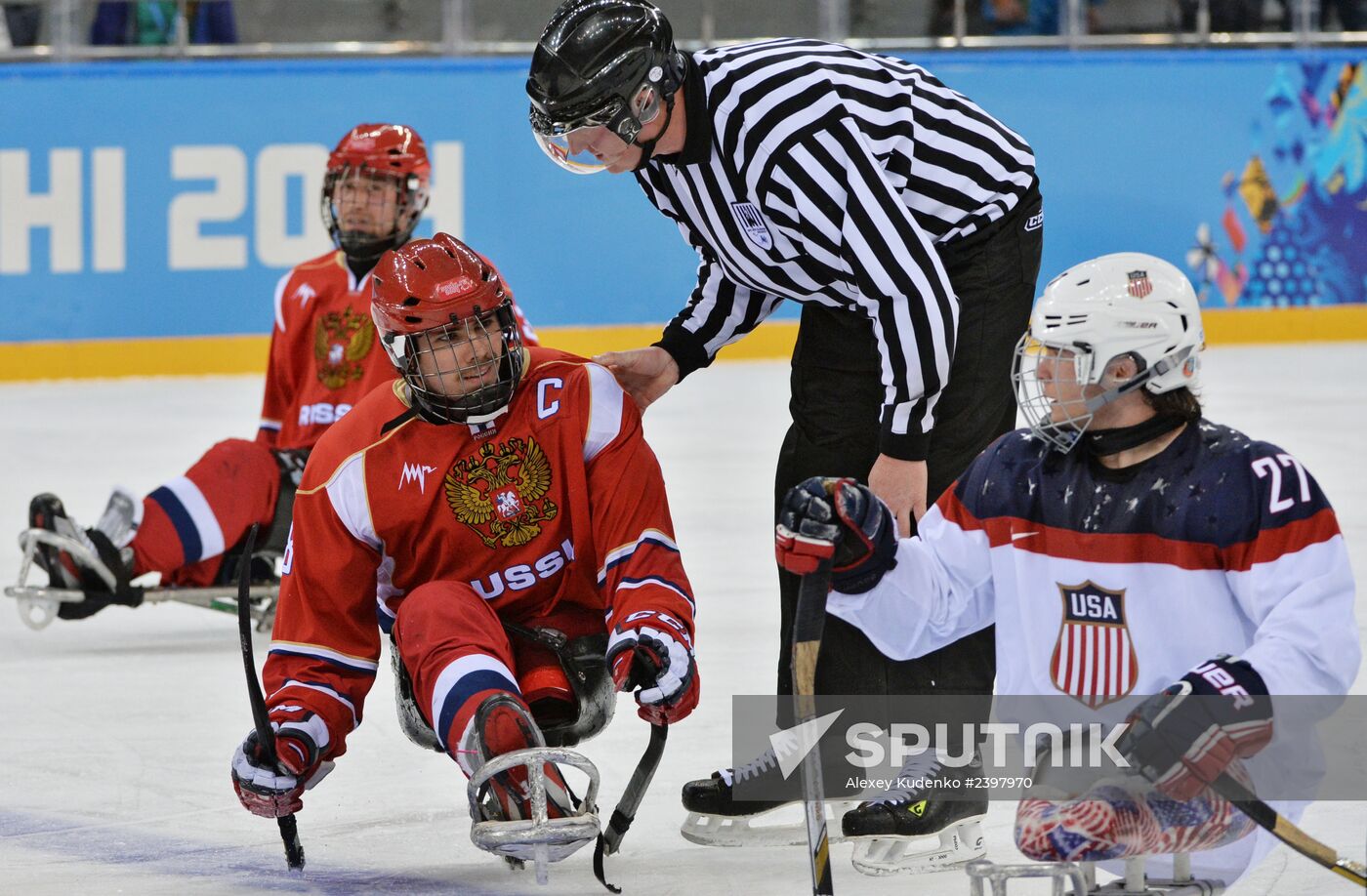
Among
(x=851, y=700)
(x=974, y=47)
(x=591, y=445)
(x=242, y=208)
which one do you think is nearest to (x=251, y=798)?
(x=591, y=445)

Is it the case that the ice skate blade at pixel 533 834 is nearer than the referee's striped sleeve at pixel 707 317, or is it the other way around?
the ice skate blade at pixel 533 834

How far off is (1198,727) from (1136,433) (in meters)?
0.40

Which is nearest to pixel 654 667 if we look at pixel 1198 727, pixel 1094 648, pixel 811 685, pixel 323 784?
pixel 811 685

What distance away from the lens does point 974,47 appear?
973 centimetres

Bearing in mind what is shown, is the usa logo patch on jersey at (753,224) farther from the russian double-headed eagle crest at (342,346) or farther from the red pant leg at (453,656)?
the russian double-headed eagle crest at (342,346)

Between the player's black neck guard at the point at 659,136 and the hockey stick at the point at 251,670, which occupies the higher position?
the player's black neck guard at the point at 659,136

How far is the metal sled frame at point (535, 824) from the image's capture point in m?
2.61

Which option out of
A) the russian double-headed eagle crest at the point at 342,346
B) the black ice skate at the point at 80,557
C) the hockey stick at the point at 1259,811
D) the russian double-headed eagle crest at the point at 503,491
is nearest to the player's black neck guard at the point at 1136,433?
the hockey stick at the point at 1259,811

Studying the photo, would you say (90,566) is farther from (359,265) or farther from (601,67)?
(601,67)

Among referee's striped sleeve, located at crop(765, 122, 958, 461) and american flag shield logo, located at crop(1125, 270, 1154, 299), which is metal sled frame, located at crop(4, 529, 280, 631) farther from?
american flag shield logo, located at crop(1125, 270, 1154, 299)

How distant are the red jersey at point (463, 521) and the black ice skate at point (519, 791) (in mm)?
265

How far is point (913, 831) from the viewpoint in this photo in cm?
297

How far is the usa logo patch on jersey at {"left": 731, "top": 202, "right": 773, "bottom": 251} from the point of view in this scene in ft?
9.70

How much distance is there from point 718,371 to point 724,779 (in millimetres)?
6232
